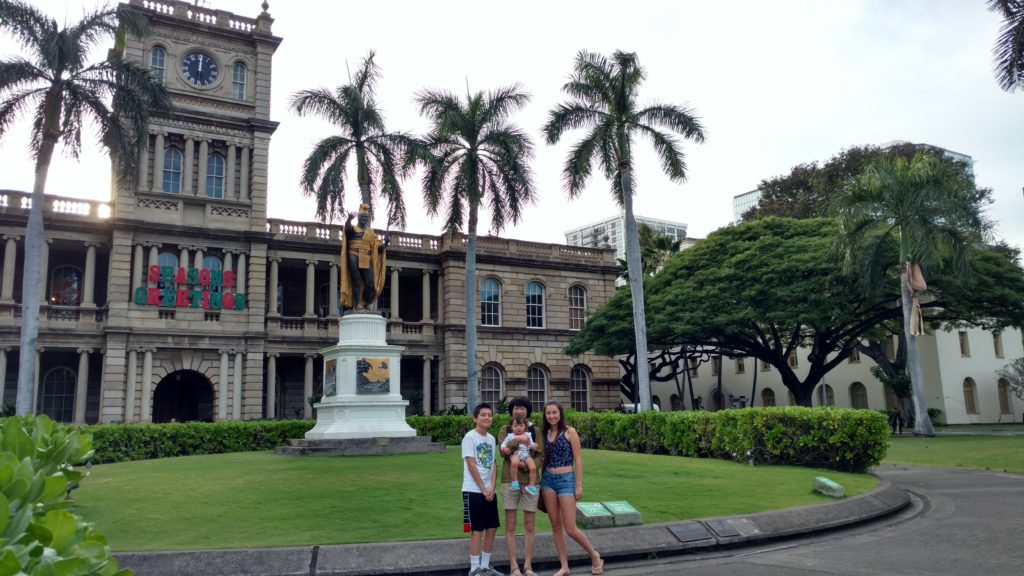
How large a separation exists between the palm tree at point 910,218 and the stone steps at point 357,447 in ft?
57.7

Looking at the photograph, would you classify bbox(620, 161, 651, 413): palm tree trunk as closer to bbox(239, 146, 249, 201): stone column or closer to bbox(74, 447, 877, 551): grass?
bbox(74, 447, 877, 551): grass

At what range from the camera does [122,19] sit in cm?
2064

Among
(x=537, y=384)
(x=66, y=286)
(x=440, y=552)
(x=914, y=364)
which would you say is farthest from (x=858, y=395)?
(x=440, y=552)

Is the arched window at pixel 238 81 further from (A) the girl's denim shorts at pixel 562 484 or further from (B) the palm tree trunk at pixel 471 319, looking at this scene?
(A) the girl's denim shorts at pixel 562 484

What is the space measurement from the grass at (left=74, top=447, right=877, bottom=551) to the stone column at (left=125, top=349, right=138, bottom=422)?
14.1 metres

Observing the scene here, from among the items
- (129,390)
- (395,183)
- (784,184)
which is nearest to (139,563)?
(395,183)

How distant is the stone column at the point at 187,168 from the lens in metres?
31.5

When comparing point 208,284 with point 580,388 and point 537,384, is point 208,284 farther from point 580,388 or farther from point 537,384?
point 580,388

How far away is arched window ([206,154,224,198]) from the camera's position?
106ft

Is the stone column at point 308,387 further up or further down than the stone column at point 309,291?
→ further down

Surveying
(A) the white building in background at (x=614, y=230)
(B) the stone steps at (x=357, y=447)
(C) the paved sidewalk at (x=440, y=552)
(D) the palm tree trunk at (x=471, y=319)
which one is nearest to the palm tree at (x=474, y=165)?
(D) the palm tree trunk at (x=471, y=319)

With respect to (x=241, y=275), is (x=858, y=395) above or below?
below

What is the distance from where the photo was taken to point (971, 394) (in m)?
42.3

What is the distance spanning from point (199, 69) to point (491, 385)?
19771mm
